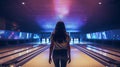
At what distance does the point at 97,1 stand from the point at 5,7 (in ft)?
20.5

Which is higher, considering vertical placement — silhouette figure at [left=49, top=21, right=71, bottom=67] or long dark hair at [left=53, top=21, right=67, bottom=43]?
long dark hair at [left=53, top=21, right=67, bottom=43]

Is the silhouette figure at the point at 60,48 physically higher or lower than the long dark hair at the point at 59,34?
lower

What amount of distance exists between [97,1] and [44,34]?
24003 mm

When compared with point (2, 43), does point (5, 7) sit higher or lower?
higher

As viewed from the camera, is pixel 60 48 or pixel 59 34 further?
pixel 59 34

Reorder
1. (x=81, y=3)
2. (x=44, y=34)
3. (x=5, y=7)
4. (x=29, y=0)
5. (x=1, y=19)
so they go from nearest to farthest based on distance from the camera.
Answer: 1. (x=29, y=0)
2. (x=81, y=3)
3. (x=5, y=7)
4. (x=1, y=19)
5. (x=44, y=34)

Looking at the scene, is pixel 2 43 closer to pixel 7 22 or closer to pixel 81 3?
pixel 7 22

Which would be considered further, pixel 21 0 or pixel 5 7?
pixel 5 7

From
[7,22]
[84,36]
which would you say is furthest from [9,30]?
[84,36]

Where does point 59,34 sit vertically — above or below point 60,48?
above

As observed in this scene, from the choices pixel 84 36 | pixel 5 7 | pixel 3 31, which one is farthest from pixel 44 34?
pixel 5 7

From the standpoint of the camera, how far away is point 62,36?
3.92m

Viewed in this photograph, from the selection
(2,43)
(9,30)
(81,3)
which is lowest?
(2,43)

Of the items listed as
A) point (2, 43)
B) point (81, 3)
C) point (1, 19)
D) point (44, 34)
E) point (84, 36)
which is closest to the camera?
point (81, 3)
